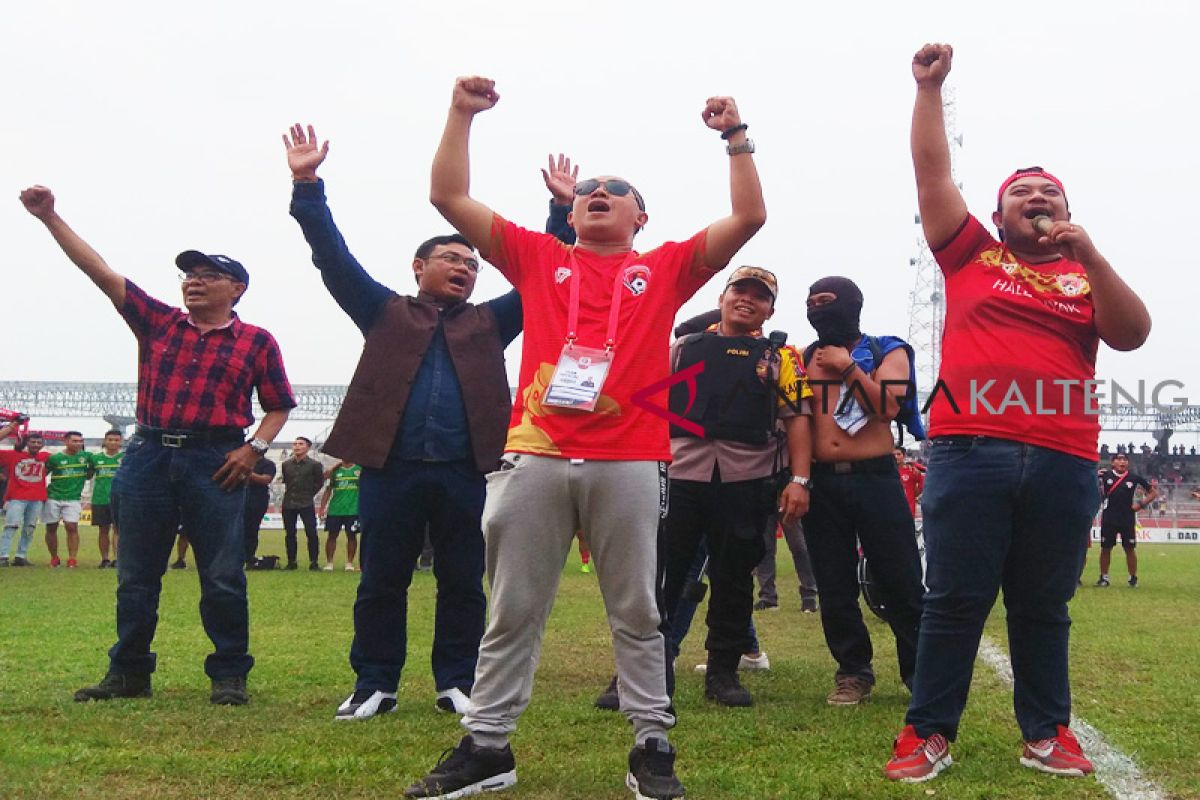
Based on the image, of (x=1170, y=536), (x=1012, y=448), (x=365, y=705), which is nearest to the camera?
(x=1012, y=448)

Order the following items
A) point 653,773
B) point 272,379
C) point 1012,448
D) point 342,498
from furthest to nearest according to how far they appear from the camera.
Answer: point 342,498 < point 272,379 < point 1012,448 < point 653,773

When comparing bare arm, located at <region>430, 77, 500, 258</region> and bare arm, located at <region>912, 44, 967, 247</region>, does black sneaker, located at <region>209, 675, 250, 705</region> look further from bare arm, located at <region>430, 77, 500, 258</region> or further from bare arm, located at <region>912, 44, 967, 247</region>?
bare arm, located at <region>912, 44, 967, 247</region>

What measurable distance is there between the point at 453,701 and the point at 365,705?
1.29ft

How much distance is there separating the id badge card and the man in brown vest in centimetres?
153

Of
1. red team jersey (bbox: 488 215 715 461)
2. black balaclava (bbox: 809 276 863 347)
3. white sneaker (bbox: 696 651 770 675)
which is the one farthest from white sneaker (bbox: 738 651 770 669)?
red team jersey (bbox: 488 215 715 461)

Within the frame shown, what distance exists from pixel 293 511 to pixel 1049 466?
570 inches

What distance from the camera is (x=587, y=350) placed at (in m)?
3.55

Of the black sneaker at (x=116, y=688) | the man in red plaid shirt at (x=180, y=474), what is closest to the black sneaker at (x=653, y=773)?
the man in red plaid shirt at (x=180, y=474)

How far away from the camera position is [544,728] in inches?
178

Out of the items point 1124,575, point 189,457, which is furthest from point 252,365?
point 1124,575

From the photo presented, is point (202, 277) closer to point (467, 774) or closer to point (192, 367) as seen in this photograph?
point (192, 367)

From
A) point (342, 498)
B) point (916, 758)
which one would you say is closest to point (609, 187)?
point (916, 758)

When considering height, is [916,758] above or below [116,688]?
above

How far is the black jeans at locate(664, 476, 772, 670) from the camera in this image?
5180 mm
